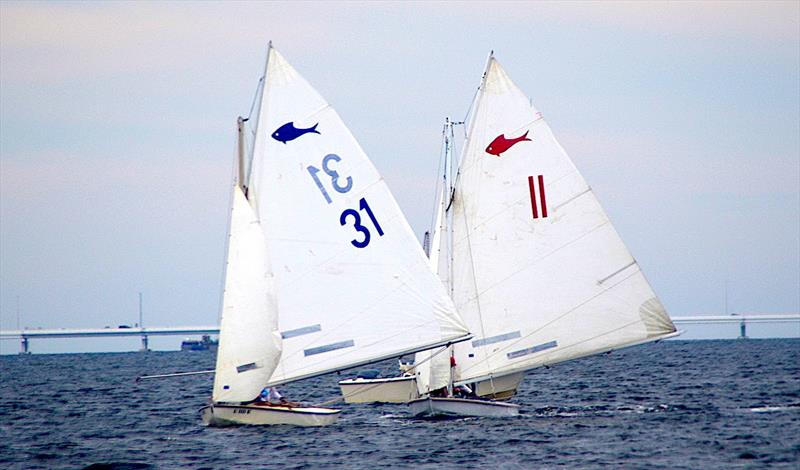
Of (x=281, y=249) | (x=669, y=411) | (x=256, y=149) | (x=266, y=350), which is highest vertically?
(x=256, y=149)

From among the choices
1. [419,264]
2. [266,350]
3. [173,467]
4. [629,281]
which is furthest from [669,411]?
[173,467]

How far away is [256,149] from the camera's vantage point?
40.1 metres

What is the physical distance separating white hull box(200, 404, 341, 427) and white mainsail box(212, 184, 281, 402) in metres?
0.89

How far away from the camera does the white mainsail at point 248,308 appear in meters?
39.8

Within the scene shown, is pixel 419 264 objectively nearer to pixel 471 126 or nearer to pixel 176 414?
pixel 471 126

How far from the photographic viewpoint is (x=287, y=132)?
3972 cm

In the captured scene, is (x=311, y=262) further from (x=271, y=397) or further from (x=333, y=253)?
(x=271, y=397)

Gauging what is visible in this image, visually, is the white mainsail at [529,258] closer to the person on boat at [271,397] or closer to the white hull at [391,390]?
Result: the person on boat at [271,397]

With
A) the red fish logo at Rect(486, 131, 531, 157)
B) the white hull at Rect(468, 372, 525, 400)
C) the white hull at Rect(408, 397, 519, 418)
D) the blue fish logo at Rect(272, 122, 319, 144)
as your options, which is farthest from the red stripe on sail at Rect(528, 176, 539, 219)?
the blue fish logo at Rect(272, 122, 319, 144)

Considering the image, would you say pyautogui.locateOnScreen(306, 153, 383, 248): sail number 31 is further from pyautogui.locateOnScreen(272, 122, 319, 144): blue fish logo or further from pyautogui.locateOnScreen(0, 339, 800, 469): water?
pyautogui.locateOnScreen(0, 339, 800, 469): water

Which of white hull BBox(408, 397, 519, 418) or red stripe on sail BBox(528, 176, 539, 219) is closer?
white hull BBox(408, 397, 519, 418)

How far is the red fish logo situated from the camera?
1721 inches

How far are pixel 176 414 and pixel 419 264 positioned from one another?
18347 millimetres

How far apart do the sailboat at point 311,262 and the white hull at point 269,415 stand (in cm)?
38
